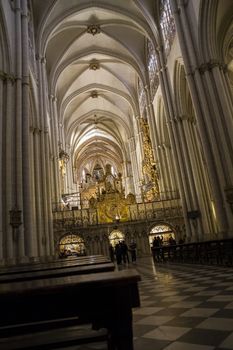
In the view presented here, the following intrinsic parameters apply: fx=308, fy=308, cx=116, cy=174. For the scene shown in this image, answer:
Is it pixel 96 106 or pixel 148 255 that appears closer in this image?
pixel 148 255

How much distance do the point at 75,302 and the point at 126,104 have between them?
37.4 metres

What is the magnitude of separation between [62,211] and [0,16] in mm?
13502

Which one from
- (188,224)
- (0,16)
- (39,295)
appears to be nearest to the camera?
(39,295)

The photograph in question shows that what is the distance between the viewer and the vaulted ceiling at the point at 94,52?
2258cm

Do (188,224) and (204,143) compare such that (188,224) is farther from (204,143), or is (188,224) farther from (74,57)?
(74,57)

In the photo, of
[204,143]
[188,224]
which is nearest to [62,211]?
[188,224]

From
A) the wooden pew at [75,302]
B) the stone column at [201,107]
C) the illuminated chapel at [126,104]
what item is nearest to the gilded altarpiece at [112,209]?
the illuminated chapel at [126,104]

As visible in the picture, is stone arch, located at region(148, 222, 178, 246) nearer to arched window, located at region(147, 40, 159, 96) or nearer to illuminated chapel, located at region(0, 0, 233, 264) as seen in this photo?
illuminated chapel, located at region(0, 0, 233, 264)

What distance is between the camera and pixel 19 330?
2258 mm

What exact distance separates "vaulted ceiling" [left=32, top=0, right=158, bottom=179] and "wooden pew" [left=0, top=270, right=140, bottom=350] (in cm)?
2220

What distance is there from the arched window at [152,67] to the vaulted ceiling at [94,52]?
830mm

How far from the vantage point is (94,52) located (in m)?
28.9

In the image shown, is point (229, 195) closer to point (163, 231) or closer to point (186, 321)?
point (186, 321)

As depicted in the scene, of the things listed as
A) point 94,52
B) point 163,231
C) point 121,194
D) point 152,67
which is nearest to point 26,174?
point 121,194
